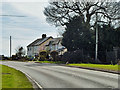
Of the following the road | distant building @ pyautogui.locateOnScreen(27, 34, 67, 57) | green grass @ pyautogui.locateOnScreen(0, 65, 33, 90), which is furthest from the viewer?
distant building @ pyautogui.locateOnScreen(27, 34, 67, 57)

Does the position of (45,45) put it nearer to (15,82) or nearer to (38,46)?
(38,46)

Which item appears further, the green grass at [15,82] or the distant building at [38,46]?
the distant building at [38,46]

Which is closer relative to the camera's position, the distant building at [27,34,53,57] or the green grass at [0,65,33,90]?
the green grass at [0,65,33,90]

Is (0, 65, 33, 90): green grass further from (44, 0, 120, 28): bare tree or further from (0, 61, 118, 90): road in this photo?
(44, 0, 120, 28): bare tree

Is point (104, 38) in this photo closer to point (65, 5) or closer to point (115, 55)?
point (115, 55)

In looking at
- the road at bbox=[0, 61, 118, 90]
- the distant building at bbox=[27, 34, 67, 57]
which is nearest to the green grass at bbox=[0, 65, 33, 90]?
the road at bbox=[0, 61, 118, 90]

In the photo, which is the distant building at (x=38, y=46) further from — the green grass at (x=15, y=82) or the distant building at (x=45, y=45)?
the green grass at (x=15, y=82)

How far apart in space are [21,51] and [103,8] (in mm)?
40232

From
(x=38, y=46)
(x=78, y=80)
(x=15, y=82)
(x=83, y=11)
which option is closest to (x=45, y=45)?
(x=38, y=46)

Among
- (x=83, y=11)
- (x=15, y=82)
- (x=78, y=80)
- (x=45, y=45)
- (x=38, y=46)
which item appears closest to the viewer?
(x=15, y=82)

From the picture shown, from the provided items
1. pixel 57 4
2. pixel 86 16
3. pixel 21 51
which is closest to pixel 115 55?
pixel 86 16

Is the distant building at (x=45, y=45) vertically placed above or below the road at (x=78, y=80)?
above

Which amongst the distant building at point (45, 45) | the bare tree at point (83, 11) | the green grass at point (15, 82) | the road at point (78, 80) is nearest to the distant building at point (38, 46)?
the distant building at point (45, 45)

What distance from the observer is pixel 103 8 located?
149 feet
